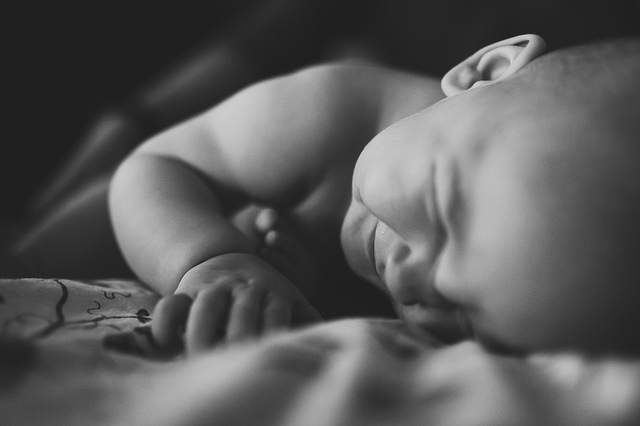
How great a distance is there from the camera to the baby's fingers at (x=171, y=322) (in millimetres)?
412

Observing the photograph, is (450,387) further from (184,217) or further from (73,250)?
(73,250)

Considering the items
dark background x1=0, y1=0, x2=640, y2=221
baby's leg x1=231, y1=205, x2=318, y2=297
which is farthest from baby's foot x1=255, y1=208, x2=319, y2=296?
dark background x1=0, y1=0, x2=640, y2=221

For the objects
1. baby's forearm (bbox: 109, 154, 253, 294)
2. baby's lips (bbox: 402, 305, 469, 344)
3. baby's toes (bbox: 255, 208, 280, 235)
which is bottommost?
baby's lips (bbox: 402, 305, 469, 344)

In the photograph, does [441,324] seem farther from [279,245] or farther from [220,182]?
[220,182]

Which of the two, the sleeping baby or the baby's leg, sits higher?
the sleeping baby

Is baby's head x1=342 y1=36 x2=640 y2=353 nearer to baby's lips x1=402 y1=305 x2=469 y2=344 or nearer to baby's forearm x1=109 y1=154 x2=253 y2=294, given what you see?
baby's lips x1=402 y1=305 x2=469 y2=344

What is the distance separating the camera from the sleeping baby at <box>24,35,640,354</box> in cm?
39

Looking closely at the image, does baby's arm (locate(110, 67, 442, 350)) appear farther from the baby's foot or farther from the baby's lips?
the baby's lips

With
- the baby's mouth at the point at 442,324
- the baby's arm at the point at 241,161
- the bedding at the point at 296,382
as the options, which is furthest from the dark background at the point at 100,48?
the bedding at the point at 296,382

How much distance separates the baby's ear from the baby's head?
0.04m

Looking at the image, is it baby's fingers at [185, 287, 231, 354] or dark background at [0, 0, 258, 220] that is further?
dark background at [0, 0, 258, 220]

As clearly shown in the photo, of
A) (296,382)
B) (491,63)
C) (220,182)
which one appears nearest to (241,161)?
(220,182)

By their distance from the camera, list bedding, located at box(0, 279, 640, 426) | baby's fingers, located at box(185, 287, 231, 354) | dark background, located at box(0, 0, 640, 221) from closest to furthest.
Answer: bedding, located at box(0, 279, 640, 426), baby's fingers, located at box(185, 287, 231, 354), dark background, located at box(0, 0, 640, 221)

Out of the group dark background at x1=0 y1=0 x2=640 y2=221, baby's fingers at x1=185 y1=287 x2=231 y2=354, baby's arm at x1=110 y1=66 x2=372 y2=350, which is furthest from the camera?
dark background at x1=0 y1=0 x2=640 y2=221
